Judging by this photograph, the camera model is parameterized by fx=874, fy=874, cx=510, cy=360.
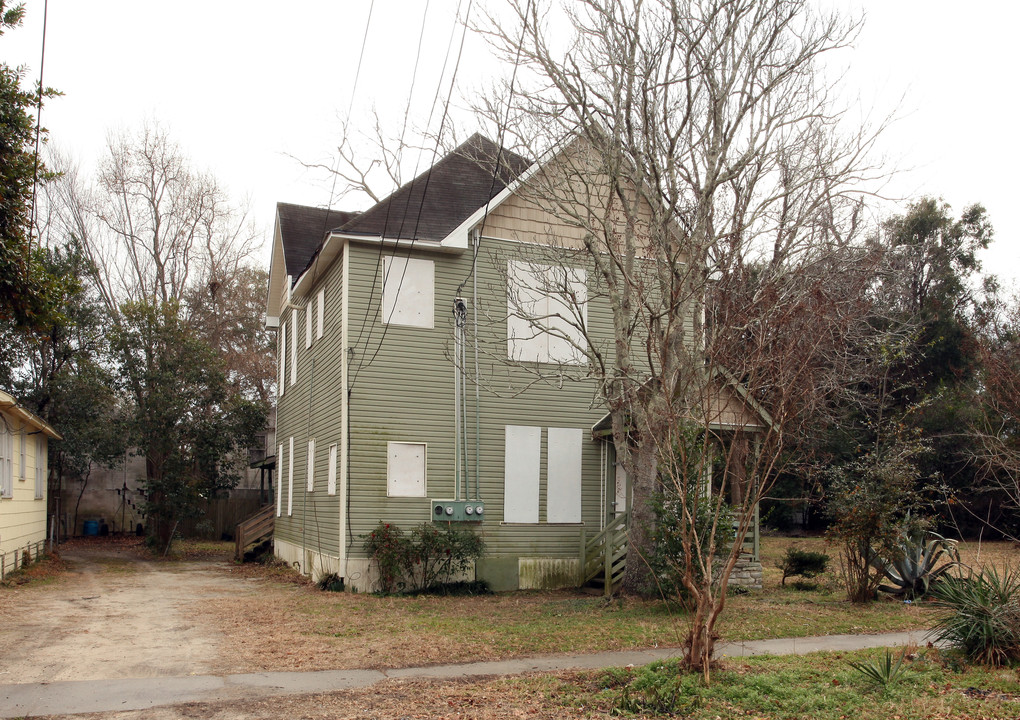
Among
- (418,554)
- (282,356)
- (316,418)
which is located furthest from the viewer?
(282,356)

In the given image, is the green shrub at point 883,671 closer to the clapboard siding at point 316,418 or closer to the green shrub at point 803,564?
the green shrub at point 803,564

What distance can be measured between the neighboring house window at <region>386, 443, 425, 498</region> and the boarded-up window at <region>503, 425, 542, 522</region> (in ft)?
5.59

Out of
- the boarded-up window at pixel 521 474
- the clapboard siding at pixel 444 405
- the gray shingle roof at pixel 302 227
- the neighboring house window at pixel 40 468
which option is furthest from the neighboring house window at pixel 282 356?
the boarded-up window at pixel 521 474

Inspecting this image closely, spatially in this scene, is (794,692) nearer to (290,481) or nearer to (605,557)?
(605,557)

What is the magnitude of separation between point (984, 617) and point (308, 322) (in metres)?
15.7

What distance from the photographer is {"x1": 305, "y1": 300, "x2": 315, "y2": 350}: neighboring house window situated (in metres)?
20.4

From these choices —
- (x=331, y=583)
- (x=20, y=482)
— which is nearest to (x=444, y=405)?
(x=331, y=583)

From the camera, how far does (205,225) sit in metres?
37.7

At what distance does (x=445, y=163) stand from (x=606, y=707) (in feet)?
46.4

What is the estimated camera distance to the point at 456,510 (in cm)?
1652

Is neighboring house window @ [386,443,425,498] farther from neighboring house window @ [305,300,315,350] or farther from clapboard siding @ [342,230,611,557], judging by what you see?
neighboring house window @ [305,300,315,350]

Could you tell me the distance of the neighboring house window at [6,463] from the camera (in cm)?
1775

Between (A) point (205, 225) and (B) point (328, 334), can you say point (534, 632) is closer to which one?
(B) point (328, 334)

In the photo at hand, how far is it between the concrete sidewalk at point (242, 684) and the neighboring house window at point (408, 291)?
8.61 m
